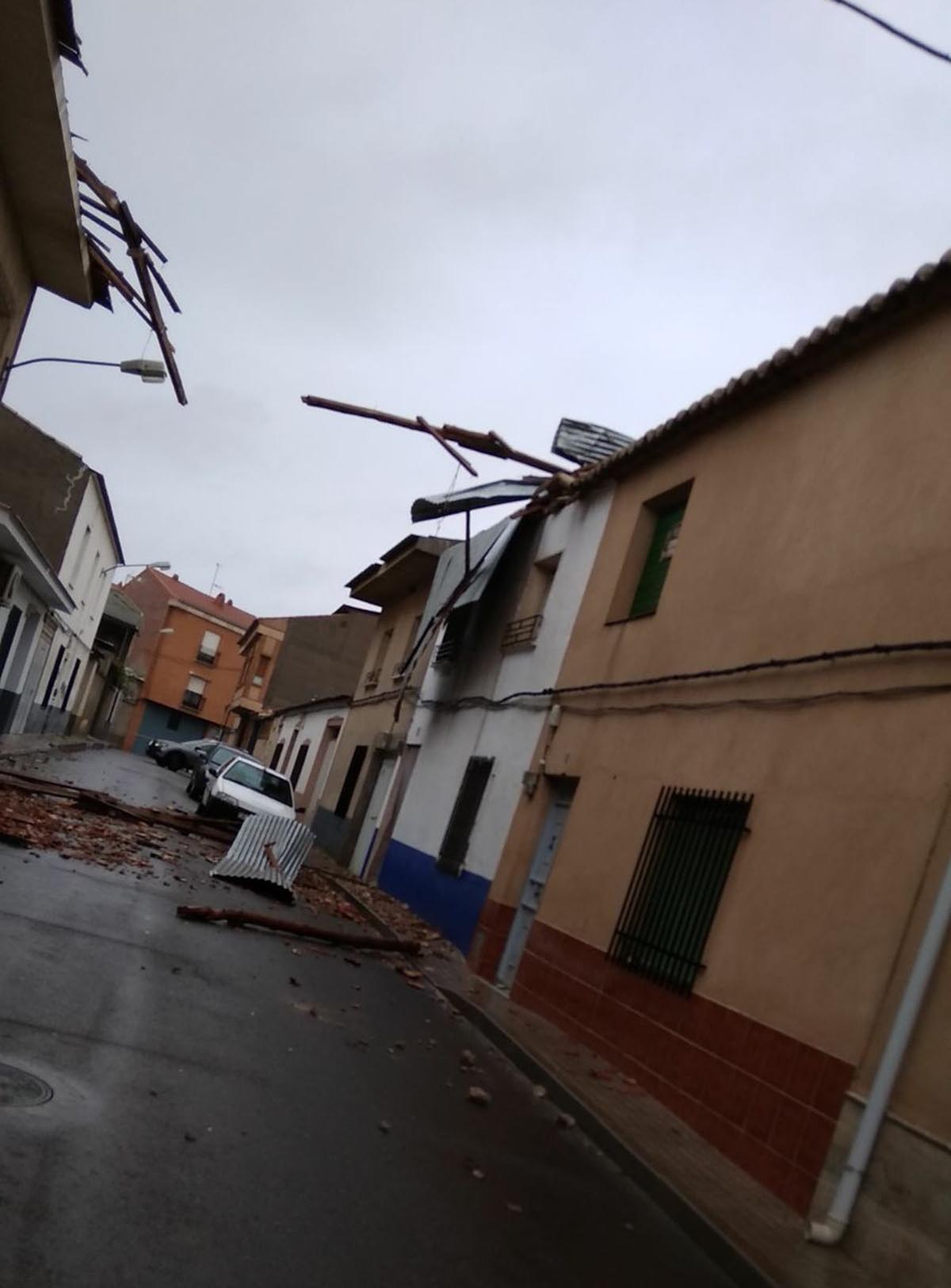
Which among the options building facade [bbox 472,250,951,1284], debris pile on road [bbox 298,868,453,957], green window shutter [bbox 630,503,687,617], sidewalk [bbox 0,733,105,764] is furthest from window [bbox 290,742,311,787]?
green window shutter [bbox 630,503,687,617]

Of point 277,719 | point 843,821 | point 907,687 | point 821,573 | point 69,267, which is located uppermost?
point 69,267

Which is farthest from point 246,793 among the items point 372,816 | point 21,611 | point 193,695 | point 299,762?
point 193,695

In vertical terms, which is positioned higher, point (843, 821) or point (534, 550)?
point (534, 550)

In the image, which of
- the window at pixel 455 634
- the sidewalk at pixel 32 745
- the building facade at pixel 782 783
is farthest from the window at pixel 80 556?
the building facade at pixel 782 783

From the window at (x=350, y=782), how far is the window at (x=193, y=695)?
52825 millimetres

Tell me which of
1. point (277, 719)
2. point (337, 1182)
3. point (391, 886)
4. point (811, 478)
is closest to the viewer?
point (337, 1182)

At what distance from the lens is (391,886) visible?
1811 centimetres

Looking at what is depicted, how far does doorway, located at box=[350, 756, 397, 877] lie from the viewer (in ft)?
67.9

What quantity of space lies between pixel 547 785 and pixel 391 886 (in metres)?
6.08

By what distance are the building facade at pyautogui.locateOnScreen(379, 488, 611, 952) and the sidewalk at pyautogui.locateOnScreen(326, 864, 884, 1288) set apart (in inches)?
146

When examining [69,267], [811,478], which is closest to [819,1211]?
[811,478]

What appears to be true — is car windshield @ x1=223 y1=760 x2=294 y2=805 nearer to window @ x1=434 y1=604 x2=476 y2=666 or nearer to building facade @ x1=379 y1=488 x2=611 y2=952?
building facade @ x1=379 y1=488 x2=611 y2=952

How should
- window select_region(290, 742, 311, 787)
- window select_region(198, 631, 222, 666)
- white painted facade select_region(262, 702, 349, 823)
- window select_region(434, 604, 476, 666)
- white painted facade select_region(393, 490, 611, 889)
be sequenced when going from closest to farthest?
white painted facade select_region(393, 490, 611, 889) < window select_region(434, 604, 476, 666) < white painted facade select_region(262, 702, 349, 823) < window select_region(290, 742, 311, 787) < window select_region(198, 631, 222, 666)

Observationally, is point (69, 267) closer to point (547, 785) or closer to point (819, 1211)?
point (547, 785)
